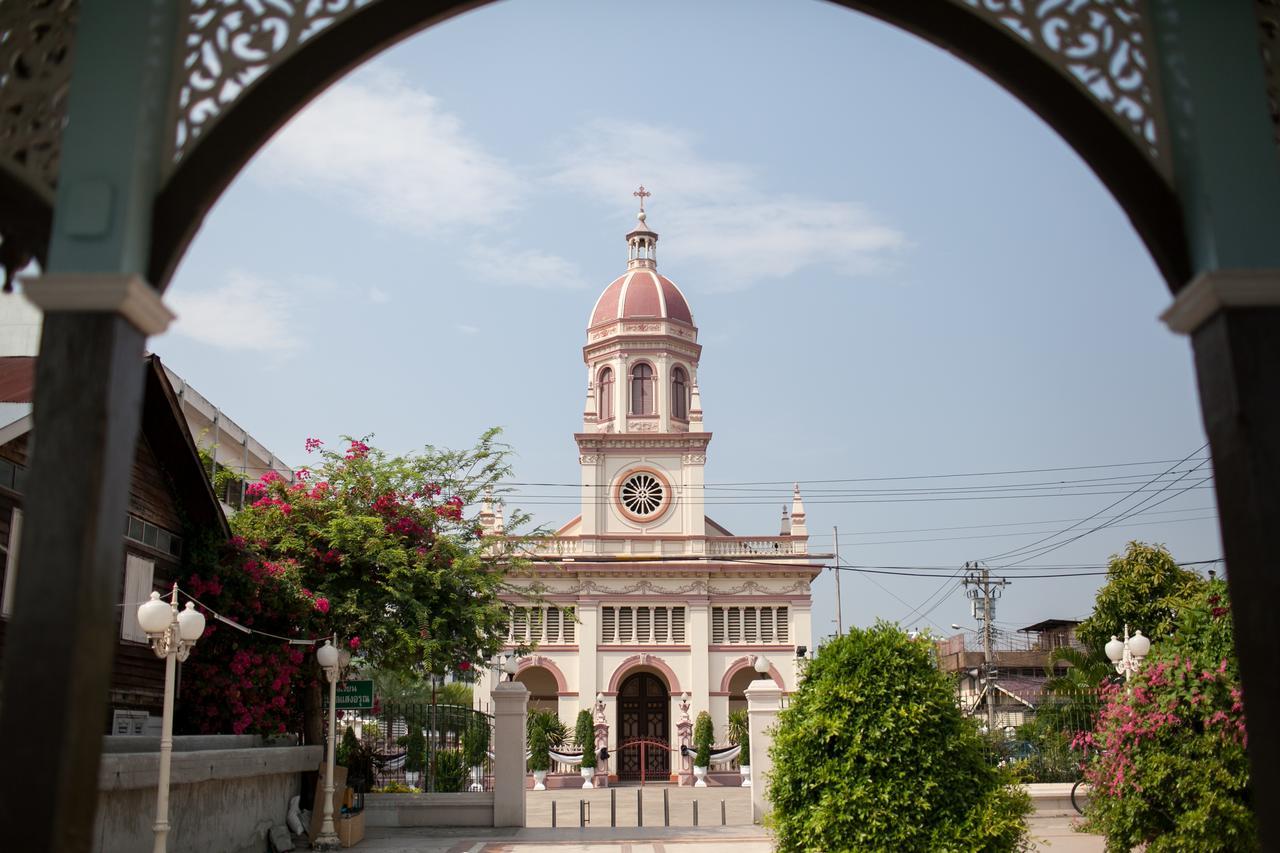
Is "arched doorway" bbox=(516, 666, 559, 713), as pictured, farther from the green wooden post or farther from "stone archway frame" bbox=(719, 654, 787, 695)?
the green wooden post

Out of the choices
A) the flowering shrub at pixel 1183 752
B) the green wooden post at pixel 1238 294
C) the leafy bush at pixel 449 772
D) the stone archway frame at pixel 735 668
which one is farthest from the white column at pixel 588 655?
the green wooden post at pixel 1238 294

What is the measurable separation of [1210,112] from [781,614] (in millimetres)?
41593

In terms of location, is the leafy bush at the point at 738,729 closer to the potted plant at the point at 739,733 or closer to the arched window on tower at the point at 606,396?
the potted plant at the point at 739,733

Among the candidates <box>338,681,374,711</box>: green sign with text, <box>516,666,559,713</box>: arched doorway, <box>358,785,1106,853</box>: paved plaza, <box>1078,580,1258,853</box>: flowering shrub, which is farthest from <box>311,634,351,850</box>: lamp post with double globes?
<box>516,666,559,713</box>: arched doorway

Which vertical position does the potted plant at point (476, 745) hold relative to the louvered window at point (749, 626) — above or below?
below

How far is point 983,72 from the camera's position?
5340 mm

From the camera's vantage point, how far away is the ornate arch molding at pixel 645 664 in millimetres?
44500

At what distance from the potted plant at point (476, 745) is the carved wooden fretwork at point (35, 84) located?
18181 mm

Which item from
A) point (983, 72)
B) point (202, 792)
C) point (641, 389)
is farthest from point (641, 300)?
point (983, 72)

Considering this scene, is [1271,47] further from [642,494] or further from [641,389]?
[641,389]

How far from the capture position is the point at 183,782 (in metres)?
12.7

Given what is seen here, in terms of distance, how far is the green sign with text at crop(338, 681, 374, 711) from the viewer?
63.9 feet

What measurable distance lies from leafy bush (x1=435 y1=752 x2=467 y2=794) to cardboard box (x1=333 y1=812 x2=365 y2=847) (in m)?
3.03

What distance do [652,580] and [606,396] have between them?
7953 millimetres
